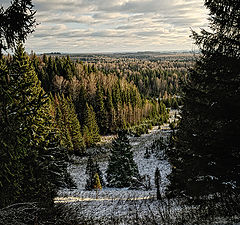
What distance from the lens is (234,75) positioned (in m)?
6.38

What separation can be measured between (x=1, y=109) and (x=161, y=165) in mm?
32327

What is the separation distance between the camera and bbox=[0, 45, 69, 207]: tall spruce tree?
4102mm

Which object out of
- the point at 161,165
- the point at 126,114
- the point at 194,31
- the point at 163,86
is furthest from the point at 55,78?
the point at 163,86

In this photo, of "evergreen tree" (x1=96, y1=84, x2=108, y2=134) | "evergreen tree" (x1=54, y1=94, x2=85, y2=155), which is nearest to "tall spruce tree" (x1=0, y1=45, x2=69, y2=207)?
"evergreen tree" (x1=54, y1=94, x2=85, y2=155)

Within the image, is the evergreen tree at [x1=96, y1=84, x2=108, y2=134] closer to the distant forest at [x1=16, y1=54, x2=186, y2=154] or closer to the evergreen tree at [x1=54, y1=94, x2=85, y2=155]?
the distant forest at [x1=16, y1=54, x2=186, y2=154]

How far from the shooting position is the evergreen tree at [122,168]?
25078mm

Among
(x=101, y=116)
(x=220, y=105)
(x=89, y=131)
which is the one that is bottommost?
(x=89, y=131)

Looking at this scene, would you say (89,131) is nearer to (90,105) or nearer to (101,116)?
(90,105)

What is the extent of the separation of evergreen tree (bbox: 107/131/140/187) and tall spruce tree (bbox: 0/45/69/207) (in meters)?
12.7

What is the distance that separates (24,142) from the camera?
454 centimetres

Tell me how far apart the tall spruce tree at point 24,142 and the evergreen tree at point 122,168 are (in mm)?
12714

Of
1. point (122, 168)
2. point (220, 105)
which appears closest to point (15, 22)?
point (220, 105)

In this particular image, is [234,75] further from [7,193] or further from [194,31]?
[7,193]

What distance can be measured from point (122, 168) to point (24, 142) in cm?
2187
